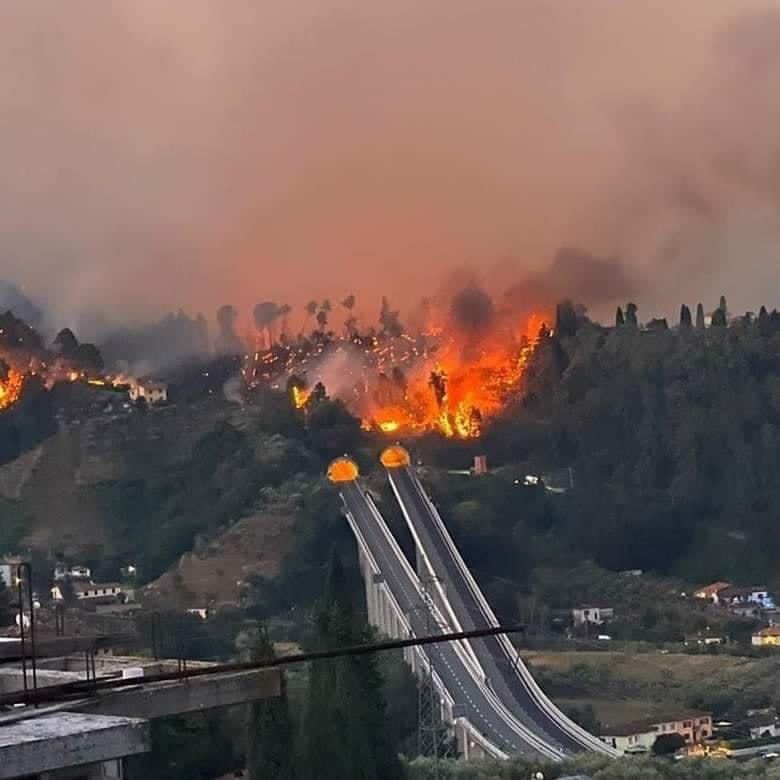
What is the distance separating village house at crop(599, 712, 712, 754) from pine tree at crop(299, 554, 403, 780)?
4.91 m

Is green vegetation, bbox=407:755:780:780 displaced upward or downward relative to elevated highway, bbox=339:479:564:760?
downward

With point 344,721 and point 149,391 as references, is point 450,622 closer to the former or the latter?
point 344,721

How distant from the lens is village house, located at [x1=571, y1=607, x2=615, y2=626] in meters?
21.8

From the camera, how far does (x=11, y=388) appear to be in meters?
30.2

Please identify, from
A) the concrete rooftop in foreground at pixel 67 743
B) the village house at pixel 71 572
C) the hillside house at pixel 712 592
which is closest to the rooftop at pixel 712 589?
the hillside house at pixel 712 592

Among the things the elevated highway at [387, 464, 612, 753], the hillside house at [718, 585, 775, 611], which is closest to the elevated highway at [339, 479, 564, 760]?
the elevated highway at [387, 464, 612, 753]

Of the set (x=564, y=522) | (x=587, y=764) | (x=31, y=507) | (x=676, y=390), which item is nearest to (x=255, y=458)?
(x=31, y=507)

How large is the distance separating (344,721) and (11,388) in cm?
2147

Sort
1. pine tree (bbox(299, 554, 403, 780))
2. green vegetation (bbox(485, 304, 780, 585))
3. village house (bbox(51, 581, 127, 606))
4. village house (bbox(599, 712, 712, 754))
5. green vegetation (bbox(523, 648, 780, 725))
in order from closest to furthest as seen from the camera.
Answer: pine tree (bbox(299, 554, 403, 780)) < village house (bbox(599, 712, 712, 754)) < green vegetation (bbox(523, 648, 780, 725)) < village house (bbox(51, 581, 127, 606)) < green vegetation (bbox(485, 304, 780, 585))

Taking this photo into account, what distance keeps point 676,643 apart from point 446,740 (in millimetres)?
6125

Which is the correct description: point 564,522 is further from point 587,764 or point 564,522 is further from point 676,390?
point 587,764

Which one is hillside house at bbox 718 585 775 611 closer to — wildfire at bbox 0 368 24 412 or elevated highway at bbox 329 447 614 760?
elevated highway at bbox 329 447 614 760

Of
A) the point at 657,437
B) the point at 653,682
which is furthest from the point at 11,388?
the point at 653,682

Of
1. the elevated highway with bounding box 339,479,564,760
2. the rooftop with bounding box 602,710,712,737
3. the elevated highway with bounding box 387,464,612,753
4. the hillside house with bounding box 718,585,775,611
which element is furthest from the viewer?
the hillside house with bounding box 718,585,775,611
